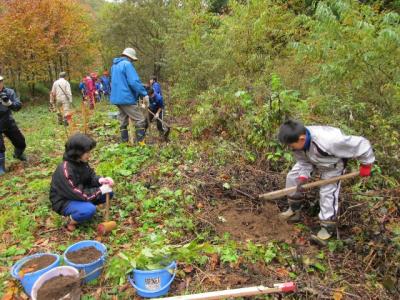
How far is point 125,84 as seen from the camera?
21.2 feet

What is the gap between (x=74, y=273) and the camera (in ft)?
9.68

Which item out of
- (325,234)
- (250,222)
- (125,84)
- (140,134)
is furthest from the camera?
(140,134)

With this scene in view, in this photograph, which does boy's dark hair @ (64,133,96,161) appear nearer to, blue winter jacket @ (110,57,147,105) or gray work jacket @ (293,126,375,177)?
gray work jacket @ (293,126,375,177)

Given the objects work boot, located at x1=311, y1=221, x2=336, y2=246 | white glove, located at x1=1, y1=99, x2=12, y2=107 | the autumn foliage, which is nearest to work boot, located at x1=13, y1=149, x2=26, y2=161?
white glove, located at x1=1, y1=99, x2=12, y2=107

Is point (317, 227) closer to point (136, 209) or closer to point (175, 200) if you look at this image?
point (175, 200)

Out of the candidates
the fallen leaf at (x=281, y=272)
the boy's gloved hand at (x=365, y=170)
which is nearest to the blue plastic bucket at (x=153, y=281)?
the fallen leaf at (x=281, y=272)

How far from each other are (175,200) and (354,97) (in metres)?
4.45

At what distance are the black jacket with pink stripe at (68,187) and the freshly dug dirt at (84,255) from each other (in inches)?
28.5

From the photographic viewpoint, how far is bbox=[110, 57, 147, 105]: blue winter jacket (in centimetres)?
638

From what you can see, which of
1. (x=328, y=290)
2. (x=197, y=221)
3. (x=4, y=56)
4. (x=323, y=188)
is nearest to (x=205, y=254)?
(x=197, y=221)

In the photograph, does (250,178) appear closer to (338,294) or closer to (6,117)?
(338,294)

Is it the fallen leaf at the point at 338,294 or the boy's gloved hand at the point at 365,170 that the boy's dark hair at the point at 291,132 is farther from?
the fallen leaf at the point at 338,294

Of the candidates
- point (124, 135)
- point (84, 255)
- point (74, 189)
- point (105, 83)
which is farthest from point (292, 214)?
point (105, 83)

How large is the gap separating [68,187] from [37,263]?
944 mm
